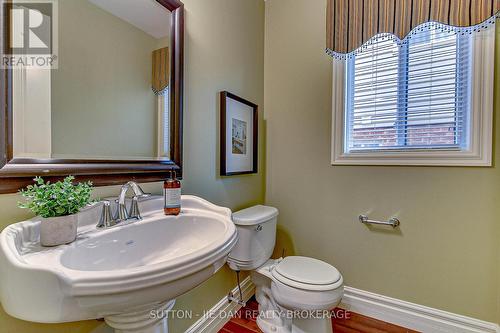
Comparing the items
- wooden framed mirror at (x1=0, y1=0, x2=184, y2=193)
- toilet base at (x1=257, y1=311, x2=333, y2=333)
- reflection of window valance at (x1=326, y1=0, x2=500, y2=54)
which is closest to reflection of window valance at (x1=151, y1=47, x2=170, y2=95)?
wooden framed mirror at (x1=0, y1=0, x2=184, y2=193)

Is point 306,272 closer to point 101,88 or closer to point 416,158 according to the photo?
point 416,158

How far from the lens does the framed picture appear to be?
1463mm

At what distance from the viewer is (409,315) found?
1492mm

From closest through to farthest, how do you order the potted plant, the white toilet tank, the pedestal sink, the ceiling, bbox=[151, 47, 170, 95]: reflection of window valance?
the pedestal sink < the potted plant < the ceiling < bbox=[151, 47, 170, 95]: reflection of window valance < the white toilet tank

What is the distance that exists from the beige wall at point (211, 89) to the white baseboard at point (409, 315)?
90 cm

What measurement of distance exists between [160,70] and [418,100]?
1600mm

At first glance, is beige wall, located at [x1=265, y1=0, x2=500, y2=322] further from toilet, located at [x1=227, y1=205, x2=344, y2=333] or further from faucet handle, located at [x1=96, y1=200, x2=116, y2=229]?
faucet handle, located at [x1=96, y1=200, x2=116, y2=229]

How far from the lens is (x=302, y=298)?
1201mm

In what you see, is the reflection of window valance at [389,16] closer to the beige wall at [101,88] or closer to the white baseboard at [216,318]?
the beige wall at [101,88]

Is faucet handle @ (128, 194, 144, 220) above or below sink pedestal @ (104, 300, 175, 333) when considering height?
above

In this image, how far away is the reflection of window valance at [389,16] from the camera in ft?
4.13

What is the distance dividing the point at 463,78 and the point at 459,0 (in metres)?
0.43

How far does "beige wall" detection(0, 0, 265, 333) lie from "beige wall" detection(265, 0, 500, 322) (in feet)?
1.03

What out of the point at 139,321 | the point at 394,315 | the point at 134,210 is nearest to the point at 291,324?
the point at 394,315
